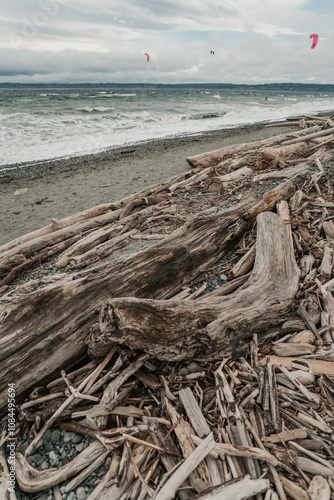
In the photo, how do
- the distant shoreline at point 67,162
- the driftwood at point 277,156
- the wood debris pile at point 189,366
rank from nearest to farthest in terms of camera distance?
the wood debris pile at point 189,366 → the driftwood at point 277,156 → the distant shoreline at point 67,162

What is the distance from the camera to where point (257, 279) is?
3.69m

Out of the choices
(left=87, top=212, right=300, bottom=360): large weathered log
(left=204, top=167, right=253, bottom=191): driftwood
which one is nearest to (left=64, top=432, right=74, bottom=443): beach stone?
(left=87, top=212, right=300, bottom=360): large weathered log

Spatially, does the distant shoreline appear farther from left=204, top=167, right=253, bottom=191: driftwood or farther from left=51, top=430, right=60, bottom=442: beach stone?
left=51, top=430, right=60, bottom=442: beach stone

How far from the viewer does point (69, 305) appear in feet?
10.5

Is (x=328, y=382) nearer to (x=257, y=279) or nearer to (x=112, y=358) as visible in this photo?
(x=257, y=279)

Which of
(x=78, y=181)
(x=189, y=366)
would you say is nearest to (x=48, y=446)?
(x=189, y=366)


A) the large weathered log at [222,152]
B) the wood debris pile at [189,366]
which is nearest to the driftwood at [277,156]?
the large weathered log at [222,152]

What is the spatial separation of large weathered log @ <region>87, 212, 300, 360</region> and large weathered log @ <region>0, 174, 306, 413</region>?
0.46m

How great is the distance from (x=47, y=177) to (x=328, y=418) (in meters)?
13.1

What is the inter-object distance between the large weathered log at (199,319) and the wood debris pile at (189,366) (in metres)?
0.01

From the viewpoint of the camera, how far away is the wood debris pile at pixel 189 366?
226cm

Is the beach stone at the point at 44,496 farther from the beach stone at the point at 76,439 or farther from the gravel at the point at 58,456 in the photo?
the beach stone at the point at 76,439

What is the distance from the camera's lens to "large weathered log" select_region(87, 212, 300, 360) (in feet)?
9.40

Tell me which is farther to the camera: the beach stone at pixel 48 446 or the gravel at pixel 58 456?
Answer: the beach stone at pixel 48 446
